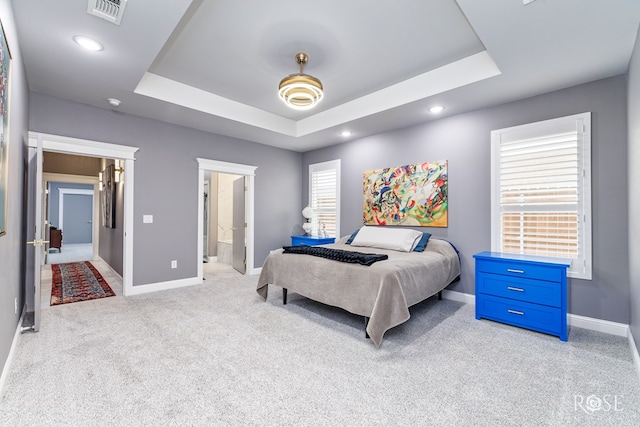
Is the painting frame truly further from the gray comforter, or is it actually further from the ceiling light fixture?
the gray comforter

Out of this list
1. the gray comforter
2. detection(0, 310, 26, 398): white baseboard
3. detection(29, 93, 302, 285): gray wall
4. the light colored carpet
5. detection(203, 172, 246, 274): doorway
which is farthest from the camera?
detection(203, 172, 246, 274): doorway

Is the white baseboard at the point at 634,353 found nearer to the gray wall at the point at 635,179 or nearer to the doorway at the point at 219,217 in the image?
the gray wall at the point at 635,179

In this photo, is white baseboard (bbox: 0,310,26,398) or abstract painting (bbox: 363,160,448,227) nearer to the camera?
white baseboard (bbox: 0,310,26,398)

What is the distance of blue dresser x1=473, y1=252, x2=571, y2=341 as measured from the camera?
2.66 meters

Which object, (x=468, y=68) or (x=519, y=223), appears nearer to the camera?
(x=468, y=68)

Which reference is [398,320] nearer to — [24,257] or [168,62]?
[168,62]

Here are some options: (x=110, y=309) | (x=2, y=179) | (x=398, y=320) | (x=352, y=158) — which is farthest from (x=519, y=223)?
(x=110, y=309)

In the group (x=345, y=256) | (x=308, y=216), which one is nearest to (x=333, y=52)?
(x=345, y=256)

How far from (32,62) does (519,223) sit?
17.2 feet

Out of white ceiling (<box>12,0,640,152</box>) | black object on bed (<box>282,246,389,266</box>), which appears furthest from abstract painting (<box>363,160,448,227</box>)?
black object on bed (<box>282,246,389,266</box>)

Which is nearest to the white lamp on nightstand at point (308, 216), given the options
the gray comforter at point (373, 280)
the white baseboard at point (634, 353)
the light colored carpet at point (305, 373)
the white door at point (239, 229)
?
the white door at point (239, 229)

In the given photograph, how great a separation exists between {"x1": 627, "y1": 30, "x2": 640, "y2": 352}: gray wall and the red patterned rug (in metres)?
5.61

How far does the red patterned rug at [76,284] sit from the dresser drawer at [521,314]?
4.72 meters

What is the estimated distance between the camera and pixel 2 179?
5.81ft
